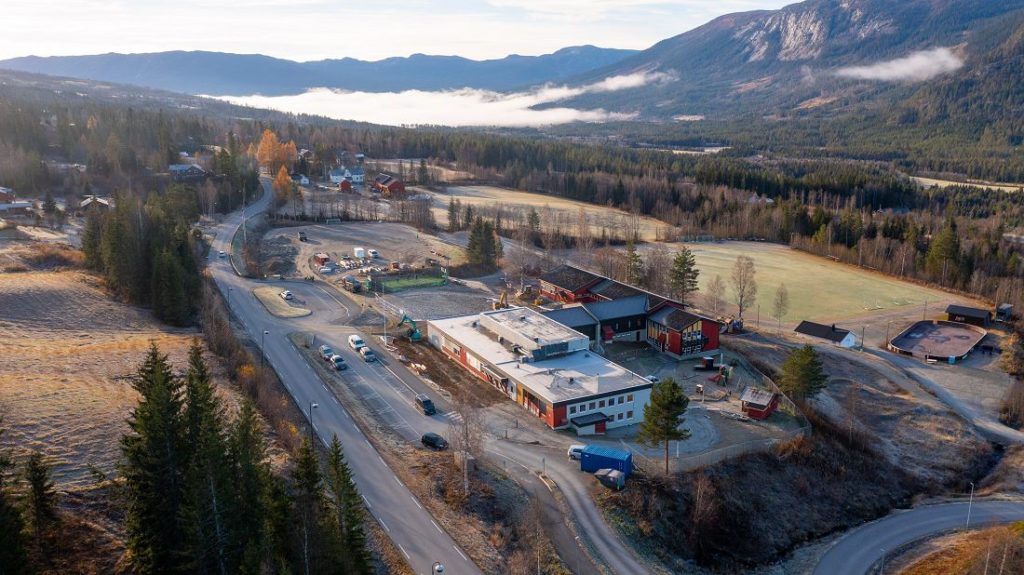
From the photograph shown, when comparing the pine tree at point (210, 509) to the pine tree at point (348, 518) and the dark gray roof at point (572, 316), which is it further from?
the dark gray roof at point (572, 316)

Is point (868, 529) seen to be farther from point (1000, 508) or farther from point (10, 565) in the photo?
point (10, 565)

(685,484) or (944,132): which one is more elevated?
(944,132)

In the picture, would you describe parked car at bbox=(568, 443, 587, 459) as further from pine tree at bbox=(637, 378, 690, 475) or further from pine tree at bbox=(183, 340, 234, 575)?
pine tree at bbox=(183, 340, 234, 575)

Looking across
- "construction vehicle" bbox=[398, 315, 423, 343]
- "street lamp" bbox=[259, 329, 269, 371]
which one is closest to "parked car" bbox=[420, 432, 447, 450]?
"street lamp" bbox=[259, 329, 269, 371]

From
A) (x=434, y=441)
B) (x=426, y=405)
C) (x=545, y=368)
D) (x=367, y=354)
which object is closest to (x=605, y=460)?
(x=434, y=441)

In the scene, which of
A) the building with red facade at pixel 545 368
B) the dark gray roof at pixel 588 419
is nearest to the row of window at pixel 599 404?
the building with red facade at pixel 545 368

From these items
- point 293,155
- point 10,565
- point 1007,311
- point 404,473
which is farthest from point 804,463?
point 293,155
